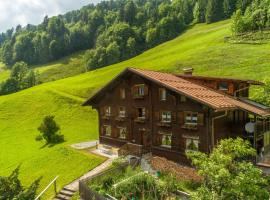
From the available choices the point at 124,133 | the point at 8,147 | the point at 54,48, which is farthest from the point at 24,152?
the point at 54,48

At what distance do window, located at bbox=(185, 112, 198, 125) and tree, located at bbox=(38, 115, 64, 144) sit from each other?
26.2m

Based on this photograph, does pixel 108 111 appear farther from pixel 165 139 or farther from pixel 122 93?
pixel 165 139

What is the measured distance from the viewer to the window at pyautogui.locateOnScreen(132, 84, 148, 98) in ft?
121

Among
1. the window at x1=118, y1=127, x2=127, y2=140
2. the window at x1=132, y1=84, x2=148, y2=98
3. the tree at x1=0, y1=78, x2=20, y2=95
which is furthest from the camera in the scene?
the tree at x1=0, y1=78, x2=20, y2=95

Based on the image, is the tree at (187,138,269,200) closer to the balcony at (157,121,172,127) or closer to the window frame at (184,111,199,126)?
the window frame at (184,111,199,126)

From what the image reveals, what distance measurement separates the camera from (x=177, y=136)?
3359 centimetres

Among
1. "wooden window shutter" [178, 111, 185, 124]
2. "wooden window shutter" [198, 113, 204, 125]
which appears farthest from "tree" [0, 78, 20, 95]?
"wooden window shutter" [198, 113, 204, 125]

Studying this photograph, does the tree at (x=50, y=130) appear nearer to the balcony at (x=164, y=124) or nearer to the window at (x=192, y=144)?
the balcony at (x=164, y=124)

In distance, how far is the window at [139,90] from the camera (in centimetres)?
3697

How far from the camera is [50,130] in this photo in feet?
175

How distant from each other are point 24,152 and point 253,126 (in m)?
34.5

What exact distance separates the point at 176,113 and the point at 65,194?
12.7m

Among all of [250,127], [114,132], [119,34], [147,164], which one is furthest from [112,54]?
[250,127]

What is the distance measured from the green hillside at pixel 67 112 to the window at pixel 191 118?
10.8 meters
